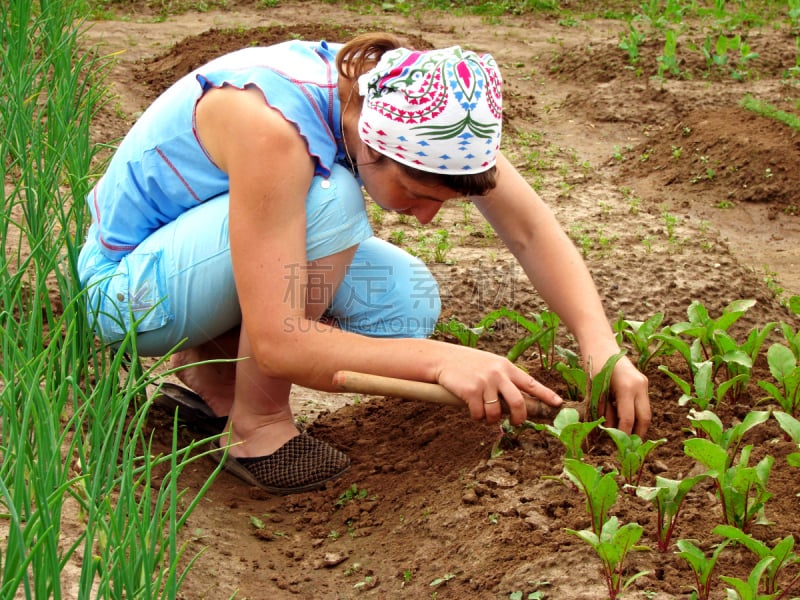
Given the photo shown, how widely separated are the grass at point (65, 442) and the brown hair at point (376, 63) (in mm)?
623

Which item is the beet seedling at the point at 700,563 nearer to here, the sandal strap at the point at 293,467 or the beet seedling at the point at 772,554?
the beet seedling at the point at 772,554

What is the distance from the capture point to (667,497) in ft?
5.65

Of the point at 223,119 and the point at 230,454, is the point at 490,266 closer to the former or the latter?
the point at 230,454

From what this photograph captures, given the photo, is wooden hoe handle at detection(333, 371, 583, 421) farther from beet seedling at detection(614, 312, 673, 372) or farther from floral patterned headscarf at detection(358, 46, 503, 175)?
beet seedling at detection(614, 312, 673, 372)

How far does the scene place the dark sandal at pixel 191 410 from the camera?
245 centimetres

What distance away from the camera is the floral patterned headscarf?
5.91 ft

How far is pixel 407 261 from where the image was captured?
8.03ft

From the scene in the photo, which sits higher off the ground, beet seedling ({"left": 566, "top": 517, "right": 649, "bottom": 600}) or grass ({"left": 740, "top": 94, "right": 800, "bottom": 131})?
beet seedling ({"left": 566, "top": 517, "right": 649, "bottom": 600})

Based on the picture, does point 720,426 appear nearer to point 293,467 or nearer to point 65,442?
point 293,467

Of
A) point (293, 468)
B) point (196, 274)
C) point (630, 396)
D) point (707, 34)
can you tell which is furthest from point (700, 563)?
point (707, 34)

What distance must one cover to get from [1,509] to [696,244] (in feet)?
7.62

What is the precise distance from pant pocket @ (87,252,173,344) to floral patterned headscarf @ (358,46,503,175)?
59cm

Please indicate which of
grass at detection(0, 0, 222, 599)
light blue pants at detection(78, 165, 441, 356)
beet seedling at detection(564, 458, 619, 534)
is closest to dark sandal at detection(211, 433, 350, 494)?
grass at detection(0, 0, 222, 599)

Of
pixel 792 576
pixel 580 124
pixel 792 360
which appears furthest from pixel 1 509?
pixel 580 124
